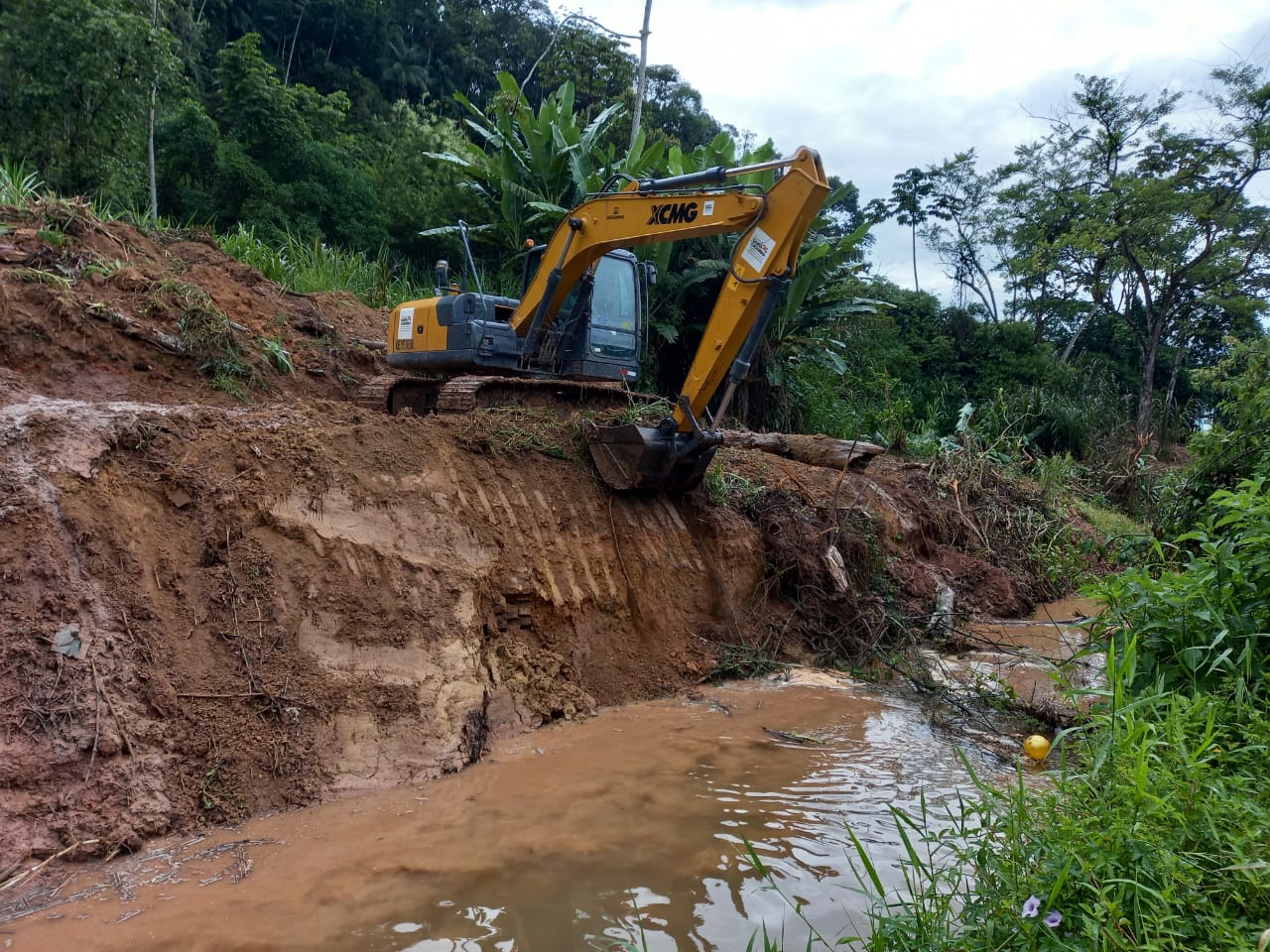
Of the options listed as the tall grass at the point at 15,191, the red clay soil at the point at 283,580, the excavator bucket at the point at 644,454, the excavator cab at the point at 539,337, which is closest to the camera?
the red clay soil at the point at 283,580

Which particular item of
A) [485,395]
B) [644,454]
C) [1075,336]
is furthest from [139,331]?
[1075,336]

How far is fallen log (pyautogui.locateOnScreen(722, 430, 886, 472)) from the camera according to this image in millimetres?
9383

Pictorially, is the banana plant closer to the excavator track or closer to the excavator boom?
the excavator track

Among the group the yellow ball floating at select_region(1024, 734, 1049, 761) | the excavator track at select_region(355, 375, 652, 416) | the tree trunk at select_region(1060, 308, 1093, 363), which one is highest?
the tree trunk at select_region(1060, 308, 1093, 363)

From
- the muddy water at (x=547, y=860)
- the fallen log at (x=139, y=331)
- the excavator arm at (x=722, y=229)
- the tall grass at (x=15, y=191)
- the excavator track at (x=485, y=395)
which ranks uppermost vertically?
the tall grass at (x=15, y=191)

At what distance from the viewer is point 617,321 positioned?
845 centimetres

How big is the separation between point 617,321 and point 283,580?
4.64 meters

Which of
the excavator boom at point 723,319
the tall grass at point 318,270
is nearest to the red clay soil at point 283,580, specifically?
the excavator boom at point 723,319

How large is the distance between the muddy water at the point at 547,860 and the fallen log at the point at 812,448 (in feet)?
15.5

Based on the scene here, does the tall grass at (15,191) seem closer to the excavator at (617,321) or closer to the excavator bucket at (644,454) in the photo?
the excavator at (617,321)

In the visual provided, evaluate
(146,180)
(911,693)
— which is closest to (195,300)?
(911,693)

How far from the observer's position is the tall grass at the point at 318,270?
11.6 m

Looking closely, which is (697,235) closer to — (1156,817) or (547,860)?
(547,860)

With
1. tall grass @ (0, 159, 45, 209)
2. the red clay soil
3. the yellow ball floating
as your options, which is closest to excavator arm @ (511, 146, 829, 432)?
the red clay soil
